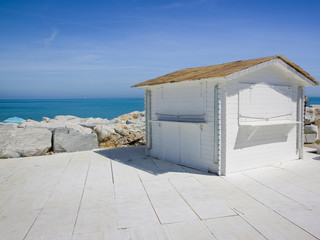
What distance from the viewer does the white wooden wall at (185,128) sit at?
724 centimetres

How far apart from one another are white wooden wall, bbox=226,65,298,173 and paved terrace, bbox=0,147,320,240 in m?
0.37

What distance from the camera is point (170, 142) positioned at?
8.62 metres

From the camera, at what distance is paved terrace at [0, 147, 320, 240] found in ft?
13.5

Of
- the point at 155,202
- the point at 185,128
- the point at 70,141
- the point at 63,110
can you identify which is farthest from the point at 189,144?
the point at 63,110

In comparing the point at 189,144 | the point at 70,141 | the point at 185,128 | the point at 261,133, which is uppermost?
the point at 185,128

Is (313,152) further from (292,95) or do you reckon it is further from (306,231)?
(306,231)

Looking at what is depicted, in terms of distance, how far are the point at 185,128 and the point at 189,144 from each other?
503mm

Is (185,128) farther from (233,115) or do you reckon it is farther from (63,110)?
(63,110)

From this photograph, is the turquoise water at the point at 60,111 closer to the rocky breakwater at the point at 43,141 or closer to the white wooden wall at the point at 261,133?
the rocky breakwater at the point at 43,141

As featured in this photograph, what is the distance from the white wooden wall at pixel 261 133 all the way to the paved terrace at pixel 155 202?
37cm

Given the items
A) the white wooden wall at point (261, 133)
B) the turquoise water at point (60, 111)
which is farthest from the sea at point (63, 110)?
the white wooden wall at point (261, 133)

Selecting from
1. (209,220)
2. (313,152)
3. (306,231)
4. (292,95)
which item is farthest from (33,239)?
(313,152)

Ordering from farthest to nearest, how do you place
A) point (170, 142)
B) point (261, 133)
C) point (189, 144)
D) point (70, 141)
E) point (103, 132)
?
1. point (103, 132)
2. point (70, 141)
3. point (170, 142)
4. point (189, 144)
5. point (261, 133)

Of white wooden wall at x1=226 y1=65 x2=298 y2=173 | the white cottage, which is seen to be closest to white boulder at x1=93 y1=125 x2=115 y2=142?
the white cottage
